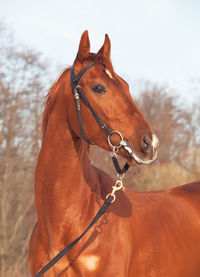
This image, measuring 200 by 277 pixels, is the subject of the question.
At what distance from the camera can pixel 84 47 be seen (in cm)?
321

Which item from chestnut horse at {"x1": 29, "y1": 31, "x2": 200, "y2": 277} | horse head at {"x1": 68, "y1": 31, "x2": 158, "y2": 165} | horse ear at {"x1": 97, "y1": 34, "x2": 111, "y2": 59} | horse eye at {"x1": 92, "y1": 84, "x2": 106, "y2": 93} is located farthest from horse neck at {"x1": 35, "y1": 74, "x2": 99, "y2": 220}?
horse ear at {"x1": 97, "y1": 34, "x2": 111, "y2": 59}

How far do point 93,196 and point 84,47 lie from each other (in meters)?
1.34

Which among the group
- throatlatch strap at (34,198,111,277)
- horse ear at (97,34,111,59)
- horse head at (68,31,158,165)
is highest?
horse ear at (97,34,111,59)

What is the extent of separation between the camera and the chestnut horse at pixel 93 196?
9.77 ft

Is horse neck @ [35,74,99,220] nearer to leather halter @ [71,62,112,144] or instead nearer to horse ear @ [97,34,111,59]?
leather halter @ [71,62,112,144]

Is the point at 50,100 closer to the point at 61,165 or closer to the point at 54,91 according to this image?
the point at 54,91

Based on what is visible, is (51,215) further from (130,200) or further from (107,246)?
(130,200)

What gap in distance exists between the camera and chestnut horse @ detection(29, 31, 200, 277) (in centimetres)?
298

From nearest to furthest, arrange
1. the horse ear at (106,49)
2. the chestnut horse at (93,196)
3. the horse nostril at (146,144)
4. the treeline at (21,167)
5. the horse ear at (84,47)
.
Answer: the horse nostril at (146,144)
the chestnut horse at (93,196)
the horse ear at (84,47)
the horse ear at (106,49)
the treeline at (21,167)

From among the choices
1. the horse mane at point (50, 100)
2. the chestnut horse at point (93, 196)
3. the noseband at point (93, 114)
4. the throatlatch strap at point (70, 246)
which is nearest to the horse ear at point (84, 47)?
the chestnut horse at point (93, 196)

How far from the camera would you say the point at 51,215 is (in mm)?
3172

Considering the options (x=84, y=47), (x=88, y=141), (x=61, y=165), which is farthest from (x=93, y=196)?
(x=84, y=47)

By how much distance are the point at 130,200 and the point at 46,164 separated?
93 cm

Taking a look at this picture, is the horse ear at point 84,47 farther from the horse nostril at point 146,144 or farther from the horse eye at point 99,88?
the horse nostril at point 146,144
